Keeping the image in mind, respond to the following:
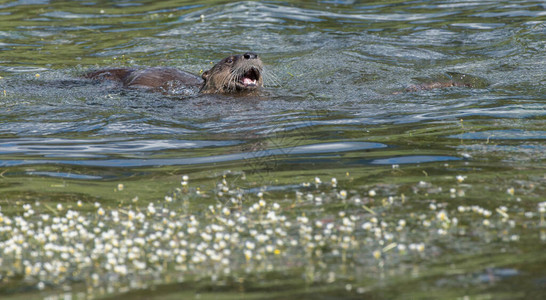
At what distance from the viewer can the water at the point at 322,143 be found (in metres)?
4.37

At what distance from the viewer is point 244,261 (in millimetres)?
4617

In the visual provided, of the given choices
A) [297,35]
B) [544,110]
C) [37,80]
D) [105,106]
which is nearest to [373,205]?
[544,110]

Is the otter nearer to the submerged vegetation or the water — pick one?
the water

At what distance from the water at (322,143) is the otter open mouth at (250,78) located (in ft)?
1.27

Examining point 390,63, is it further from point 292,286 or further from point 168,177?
point 292,286

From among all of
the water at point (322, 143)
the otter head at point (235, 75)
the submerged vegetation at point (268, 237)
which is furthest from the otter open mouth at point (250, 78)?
the submerged vegetation at point (268, 237)

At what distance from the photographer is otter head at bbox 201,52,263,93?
999 cm

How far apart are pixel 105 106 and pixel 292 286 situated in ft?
19.1

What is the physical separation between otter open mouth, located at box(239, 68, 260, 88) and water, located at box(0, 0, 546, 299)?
39cm

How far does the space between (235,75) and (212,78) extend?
379 mm

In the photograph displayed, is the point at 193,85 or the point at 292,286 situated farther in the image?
the point at 193,85

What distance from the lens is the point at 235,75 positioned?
1017 centimetres

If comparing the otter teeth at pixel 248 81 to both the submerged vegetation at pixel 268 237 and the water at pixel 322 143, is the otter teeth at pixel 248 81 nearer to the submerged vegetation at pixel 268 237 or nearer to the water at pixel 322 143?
the water at pixel 322 143

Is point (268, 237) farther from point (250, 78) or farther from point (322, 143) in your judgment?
point (250, 78)
